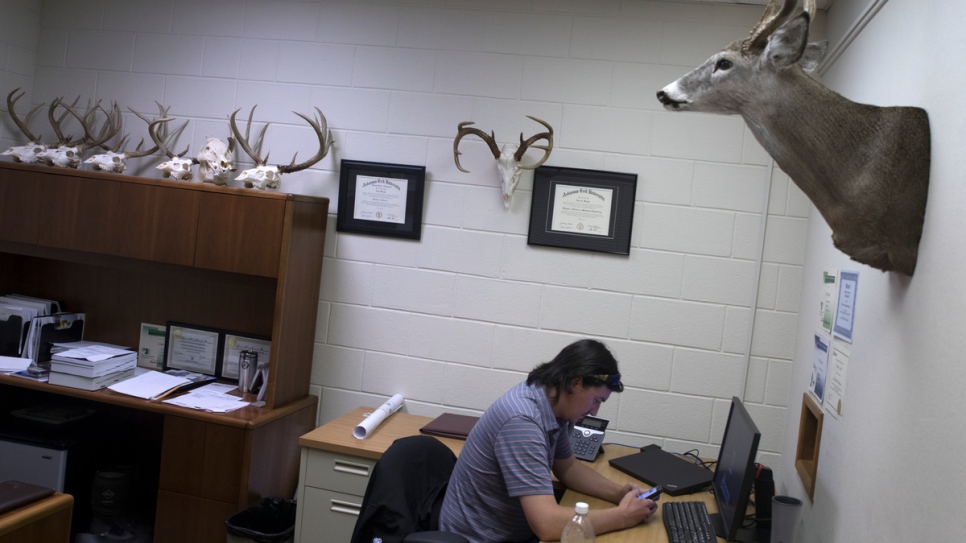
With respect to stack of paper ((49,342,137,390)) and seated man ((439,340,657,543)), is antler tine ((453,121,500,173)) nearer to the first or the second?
seated man ((439,340,657,543))

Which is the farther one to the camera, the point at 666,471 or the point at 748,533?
the point at 666,471

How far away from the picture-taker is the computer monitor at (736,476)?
6.14ft

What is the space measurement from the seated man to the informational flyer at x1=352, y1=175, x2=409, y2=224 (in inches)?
56.1

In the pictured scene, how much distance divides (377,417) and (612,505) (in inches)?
46.1

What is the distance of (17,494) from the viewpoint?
2152 mm

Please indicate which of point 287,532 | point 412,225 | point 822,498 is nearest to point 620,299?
point 412,225

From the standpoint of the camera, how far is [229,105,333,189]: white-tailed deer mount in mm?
3277

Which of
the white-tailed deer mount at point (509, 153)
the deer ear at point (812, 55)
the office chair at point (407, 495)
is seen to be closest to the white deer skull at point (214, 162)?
the white-tailed deer mount at point (509, 153)

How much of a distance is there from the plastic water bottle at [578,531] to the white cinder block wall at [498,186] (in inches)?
52.8

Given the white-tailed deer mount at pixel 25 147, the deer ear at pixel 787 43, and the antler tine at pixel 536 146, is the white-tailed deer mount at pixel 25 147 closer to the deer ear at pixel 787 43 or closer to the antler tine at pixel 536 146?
the antler tine at pixel 536 146

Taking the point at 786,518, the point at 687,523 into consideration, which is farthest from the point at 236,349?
the point at 786,518

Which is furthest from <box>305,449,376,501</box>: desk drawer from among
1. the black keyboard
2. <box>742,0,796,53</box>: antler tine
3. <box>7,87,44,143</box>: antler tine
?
<box>7,87,44,143</box>: antler tine

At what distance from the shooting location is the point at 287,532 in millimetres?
2895

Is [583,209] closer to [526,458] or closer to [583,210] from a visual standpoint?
[583,210]
